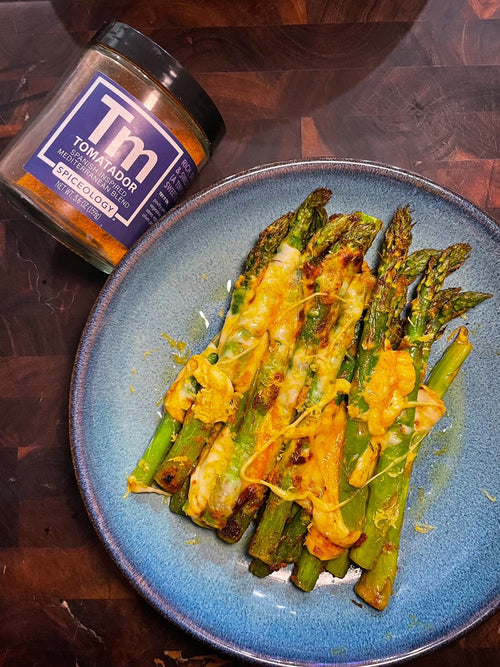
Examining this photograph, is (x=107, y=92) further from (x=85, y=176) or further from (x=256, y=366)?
(x=256, y=366)

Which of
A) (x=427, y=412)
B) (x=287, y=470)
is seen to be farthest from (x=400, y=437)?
(x=287, y=470)

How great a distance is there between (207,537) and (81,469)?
1.60 feet

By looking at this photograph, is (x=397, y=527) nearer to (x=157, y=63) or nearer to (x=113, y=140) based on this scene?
(x=113, y=140)

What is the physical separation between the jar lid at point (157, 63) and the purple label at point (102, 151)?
101 millimetres

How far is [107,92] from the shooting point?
190 centimetres

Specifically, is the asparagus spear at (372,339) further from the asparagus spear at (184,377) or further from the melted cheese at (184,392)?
the melted cheese at (184,392)

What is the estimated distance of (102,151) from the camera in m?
1.92

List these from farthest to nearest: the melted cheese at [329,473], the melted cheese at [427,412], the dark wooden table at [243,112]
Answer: the dark wooden table at [243,112] → the melted cheese at [427,412] → the melted cheese at [329,473]

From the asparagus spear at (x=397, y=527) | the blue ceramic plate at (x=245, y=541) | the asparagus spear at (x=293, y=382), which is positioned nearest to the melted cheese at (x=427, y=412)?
the asparagus spear at (x=397, y=527)

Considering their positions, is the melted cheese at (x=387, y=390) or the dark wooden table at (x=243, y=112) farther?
the dark wooden table at (x=243, y=112)

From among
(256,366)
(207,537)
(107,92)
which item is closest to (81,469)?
(207,537)

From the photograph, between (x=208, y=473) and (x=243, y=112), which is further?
(x=243, y=112)

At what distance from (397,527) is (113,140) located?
5.08 feet

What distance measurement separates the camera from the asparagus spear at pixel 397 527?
6.50ft
